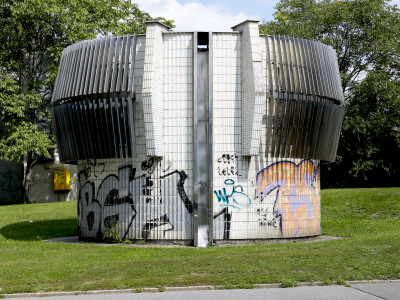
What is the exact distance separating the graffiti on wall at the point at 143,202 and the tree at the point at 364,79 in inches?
1025

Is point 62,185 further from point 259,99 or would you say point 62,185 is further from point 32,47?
point 259,99

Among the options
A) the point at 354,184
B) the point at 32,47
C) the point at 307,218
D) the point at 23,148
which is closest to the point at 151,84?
the point at 307,218

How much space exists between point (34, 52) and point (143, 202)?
22.5 meters

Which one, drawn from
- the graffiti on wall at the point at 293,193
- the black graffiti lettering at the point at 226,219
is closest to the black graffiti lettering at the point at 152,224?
the black graffiti lettering at the point at 226,219

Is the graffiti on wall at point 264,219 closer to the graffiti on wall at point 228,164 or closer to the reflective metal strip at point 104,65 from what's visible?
the graffiti on wall at point 228,164

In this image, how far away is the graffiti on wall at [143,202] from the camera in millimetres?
18953

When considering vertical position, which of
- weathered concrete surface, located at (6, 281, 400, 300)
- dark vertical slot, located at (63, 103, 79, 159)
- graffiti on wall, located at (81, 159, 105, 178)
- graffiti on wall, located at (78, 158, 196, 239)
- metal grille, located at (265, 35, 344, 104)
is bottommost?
weathered concrete surface, located at (6, 281, 400, 300)

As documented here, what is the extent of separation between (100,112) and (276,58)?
6193mm

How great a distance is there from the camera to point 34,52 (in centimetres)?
3812

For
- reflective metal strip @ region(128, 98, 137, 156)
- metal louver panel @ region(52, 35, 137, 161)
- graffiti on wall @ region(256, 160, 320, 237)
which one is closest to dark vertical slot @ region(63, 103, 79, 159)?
metal louver panel @ region(52, 35, 137, 161)

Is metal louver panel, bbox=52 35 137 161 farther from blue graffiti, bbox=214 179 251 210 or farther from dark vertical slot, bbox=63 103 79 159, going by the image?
blue graffiti, bbox=214 179 251 210

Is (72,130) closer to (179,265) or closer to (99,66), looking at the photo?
(99,66)

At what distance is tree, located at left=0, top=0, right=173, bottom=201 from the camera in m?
35.2

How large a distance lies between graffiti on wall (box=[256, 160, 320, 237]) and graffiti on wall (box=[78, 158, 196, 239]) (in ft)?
8.77
